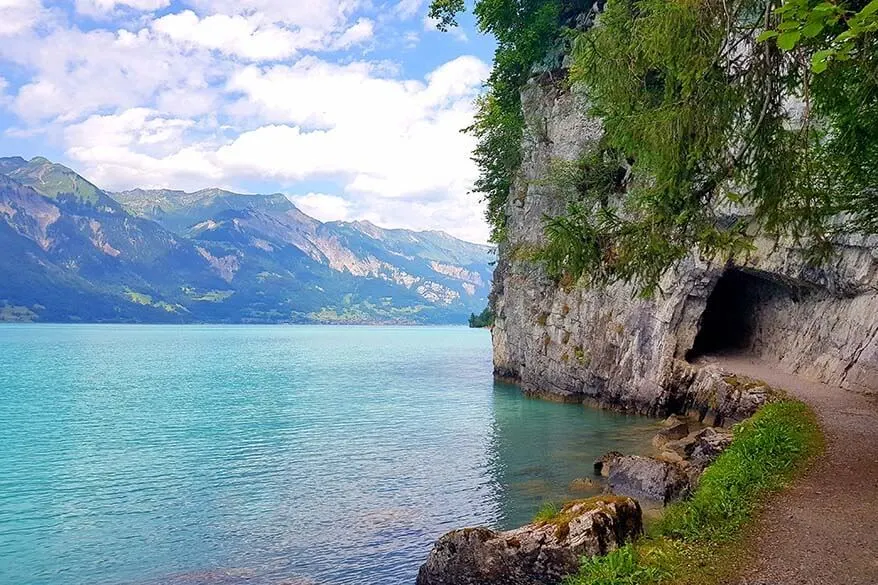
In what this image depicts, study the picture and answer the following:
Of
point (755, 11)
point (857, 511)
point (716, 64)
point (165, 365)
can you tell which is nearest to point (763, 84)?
point (716, 64)

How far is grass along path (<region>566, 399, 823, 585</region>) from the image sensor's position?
8578 mm

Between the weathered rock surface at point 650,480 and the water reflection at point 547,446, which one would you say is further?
the water reflection at point 547,446

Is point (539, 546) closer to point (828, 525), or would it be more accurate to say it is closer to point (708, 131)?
point (828, 525)

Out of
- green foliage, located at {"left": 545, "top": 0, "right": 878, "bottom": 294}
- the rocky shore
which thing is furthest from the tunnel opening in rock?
Answer: the rocky shore

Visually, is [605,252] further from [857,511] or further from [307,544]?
[307,544]

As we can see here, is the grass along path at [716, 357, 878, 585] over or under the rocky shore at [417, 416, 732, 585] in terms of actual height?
over

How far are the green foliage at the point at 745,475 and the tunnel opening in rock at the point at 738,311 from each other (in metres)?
12.6

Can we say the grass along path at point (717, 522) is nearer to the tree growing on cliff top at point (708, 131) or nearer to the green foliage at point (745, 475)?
the green foliage at point (745, 475)

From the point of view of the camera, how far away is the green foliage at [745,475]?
1038 centimetres

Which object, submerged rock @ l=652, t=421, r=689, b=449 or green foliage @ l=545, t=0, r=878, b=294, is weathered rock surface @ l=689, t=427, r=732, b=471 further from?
green foliage @ l=545, t=0, r=878, b=294

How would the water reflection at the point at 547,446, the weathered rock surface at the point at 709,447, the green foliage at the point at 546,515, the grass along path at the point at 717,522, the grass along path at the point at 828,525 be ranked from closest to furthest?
the grass along path at the point at 828,525, the grass along path at the point at 717,522, the green foliage at the point at 546,515, the weathered rock surface at the point at 709,447, the water reflection at the point at 547,446

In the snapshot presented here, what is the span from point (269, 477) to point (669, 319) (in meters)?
20.5

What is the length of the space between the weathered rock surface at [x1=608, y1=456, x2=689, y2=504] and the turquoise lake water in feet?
5.56

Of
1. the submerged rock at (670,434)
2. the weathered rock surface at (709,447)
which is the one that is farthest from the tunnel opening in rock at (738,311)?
the weathered rock surface at (709,447)
